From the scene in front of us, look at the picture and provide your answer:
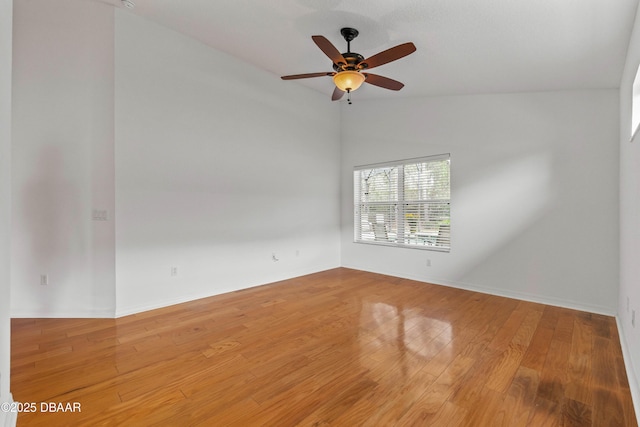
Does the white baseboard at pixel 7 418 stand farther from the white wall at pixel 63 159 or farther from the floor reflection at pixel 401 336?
the floor reflection at pixel 401 336

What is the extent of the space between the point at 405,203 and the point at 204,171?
323 centimetres

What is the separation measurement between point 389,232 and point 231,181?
9.33 ft

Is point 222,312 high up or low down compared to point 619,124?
down

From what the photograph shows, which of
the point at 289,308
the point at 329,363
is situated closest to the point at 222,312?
the point at 289,308

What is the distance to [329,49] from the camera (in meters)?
2.52

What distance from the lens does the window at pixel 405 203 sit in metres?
4.58

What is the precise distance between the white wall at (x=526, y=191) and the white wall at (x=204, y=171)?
6.14 feet

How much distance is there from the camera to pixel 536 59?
113 inches

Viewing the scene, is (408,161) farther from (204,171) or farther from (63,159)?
(63,159)

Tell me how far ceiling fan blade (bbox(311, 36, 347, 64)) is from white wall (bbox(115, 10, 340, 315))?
2024 mm

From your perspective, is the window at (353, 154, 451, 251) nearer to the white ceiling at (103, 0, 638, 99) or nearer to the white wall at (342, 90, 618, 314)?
the white wall at (342, 90, 618, 314)

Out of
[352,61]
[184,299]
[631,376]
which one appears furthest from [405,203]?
[184,299]

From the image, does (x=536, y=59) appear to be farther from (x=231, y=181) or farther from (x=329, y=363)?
(x=231, y=181)

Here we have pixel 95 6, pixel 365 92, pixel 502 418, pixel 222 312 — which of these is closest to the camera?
pixel 502 418
